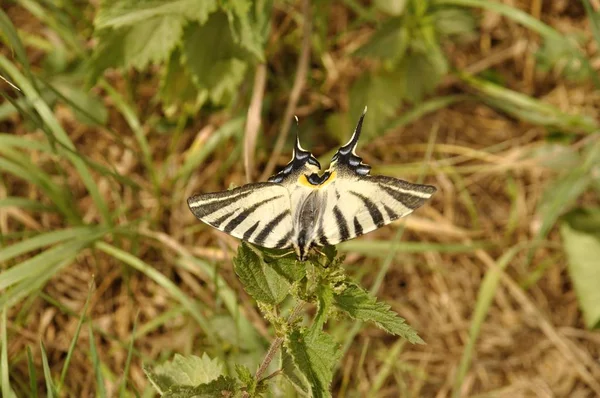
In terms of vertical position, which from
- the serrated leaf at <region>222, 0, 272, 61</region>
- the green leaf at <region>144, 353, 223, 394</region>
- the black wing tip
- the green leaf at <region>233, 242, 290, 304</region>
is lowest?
the green leaf at <region>144, 353, 223, 394</region>

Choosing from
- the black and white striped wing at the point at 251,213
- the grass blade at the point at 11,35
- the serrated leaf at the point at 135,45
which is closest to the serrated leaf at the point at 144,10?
the serrated leaf at the point at 135,45

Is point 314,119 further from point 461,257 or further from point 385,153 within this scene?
point 461,257

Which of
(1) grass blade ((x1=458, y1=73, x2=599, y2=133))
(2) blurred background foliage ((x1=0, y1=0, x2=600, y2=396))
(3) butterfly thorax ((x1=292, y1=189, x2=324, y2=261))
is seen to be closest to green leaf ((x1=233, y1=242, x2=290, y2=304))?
(3) butterfly thorax ((x1=292, y1=189, x2=324, y2=261))

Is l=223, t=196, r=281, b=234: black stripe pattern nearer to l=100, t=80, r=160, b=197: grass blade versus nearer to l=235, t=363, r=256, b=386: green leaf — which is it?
l=235, t=363, r=256, b=386: green leaf

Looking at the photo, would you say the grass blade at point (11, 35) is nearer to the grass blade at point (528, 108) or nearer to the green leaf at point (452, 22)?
the green leaf at point (452, 22)

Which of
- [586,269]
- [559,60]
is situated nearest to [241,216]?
[586,269]


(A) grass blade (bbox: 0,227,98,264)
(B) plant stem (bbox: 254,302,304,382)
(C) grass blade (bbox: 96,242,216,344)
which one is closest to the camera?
(B) plant stem (bbox: 254,302,304,382)

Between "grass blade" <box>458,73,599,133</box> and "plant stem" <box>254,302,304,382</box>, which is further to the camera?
"grass blade" <box>458,73,599,133</box>
